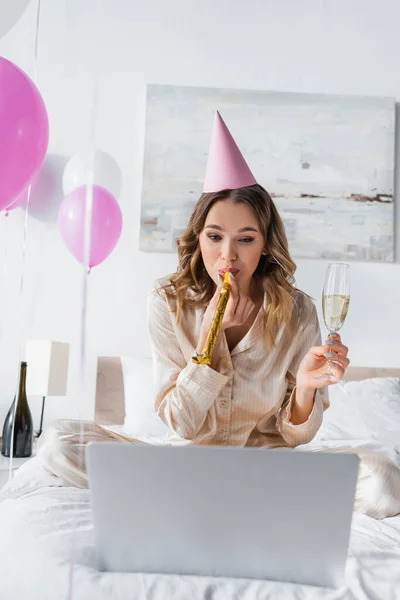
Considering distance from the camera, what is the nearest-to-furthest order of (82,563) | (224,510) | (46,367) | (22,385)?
(224,510)
(82,563)
(46,367)
(22,385)

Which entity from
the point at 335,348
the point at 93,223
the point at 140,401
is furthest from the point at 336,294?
the point at 140,401

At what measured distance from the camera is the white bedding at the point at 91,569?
78cm

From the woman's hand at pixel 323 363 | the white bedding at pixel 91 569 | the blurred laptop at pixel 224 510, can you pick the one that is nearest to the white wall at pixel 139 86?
the woman's hand at pixel 323 363

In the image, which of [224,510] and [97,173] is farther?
[97,173]

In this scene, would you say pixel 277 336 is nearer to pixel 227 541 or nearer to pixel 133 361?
pixel 227 541

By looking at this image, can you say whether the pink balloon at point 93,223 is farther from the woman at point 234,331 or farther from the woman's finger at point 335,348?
the woman's finger at point 335,348

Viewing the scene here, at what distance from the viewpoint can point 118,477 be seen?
0.73 meters

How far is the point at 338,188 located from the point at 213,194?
1.21 m

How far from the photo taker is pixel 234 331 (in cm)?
162

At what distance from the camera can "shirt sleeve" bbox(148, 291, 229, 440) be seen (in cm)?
137

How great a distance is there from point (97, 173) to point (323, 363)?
4.28 feet

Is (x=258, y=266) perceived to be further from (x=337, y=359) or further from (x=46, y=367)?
(x=46, y=367)

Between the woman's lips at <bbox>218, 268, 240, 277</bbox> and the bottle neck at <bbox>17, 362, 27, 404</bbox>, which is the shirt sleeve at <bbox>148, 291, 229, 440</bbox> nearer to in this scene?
the woman's lips at <bbox>218, 268, 240, 277</bbox>

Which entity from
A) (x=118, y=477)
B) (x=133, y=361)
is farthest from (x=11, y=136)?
(x=133, y=361)
